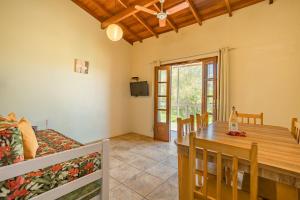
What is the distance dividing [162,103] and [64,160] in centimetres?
352

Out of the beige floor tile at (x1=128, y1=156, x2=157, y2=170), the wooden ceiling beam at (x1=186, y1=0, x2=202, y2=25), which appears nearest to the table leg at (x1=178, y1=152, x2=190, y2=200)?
the beige floor tile at (x1=128, y1=156, x2=157, y2=170)

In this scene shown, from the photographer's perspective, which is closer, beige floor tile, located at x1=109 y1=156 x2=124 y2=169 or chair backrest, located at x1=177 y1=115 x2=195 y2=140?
chair backrest, located at x1=177 y1=115 x2=195 y2=140

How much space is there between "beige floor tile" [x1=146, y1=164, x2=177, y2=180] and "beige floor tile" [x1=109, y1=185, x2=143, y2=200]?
0.54 metres

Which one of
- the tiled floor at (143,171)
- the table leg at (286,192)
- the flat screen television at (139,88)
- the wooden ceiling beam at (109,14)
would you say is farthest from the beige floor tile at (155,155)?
the wooden ceiling beam at (109,14)

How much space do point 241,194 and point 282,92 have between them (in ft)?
7.93

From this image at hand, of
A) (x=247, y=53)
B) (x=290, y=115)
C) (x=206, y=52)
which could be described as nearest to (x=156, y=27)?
(x=206, y=52)

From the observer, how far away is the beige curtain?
3.29 metres

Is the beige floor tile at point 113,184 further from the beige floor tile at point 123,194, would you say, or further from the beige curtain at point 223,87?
the beige curtain at point 223,87

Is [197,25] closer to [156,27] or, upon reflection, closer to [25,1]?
[156,27]

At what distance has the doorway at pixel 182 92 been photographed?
12.0 feet

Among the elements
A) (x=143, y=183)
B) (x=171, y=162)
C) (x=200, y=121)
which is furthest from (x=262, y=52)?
(x=143, y=183)

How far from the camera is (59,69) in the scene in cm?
355

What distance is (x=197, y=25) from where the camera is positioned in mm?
3809

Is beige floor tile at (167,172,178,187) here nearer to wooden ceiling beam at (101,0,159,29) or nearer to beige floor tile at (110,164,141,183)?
beige floor tile at (110,164,141,183)
